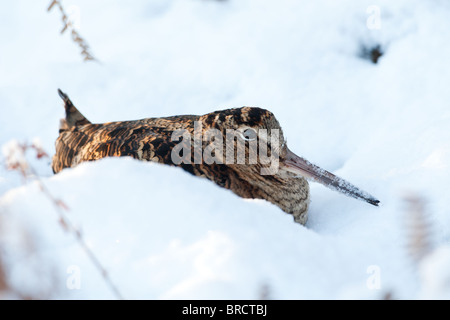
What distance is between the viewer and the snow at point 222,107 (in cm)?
120

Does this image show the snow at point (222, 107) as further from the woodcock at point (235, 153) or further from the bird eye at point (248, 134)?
the bird eye at point (248, 134)

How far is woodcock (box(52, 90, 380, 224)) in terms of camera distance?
2619mm

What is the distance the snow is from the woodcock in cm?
21

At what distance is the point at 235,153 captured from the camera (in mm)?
2779

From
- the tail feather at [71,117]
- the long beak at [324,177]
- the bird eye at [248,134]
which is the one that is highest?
the tail feather at [71,117]

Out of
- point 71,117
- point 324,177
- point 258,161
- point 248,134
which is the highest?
point 71,117

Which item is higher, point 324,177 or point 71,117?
point 71,117

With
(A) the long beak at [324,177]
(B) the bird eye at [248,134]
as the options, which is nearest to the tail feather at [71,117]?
(B) the bird eye at [248,134]

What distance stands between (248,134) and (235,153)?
0.55 ft

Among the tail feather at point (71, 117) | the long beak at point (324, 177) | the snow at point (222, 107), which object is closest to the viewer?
the snow at point (222, 107)

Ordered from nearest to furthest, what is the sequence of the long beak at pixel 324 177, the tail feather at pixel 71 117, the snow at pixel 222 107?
1. the snow at pixel 222 107
2. the long beak at pixel 324 177
3. the tail feather at pixel 71 117

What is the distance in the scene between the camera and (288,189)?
283 cm

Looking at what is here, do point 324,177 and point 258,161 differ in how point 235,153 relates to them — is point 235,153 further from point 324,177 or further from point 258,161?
point 324,177

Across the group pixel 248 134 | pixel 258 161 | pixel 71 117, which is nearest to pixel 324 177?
pixel 258 161
